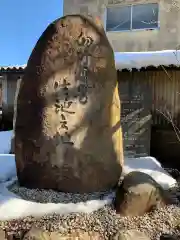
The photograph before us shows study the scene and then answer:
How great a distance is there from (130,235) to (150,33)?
10593 millimetres

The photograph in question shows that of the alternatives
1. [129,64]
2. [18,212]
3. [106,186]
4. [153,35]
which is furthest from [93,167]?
[153,35]

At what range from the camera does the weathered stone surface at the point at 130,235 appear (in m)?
3.49

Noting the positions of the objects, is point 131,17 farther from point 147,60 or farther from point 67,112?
point 67,112

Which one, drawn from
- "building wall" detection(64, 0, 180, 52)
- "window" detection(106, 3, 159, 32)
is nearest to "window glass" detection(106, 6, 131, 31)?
"window" detection(106, 3, 159, 32)

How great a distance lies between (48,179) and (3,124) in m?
9.76

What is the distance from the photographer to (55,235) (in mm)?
3486

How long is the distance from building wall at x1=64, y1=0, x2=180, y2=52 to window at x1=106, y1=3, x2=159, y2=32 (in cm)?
18

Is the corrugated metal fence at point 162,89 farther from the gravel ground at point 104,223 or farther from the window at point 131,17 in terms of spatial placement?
the window at point 131,17

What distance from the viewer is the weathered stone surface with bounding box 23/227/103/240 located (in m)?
3.42

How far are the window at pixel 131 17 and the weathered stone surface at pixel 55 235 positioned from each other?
10.4 metres

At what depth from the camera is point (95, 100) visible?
14.3 ft

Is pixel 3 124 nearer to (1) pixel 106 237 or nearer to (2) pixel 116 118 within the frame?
(2) pixel 116 118

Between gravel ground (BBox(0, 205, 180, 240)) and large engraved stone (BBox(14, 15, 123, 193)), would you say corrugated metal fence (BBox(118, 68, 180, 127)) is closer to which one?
large engraved stone (BBox(14, 15, 123, 193))

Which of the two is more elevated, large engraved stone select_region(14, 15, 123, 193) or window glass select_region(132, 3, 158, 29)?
window glass select_region(132, 3, 158, 29)
